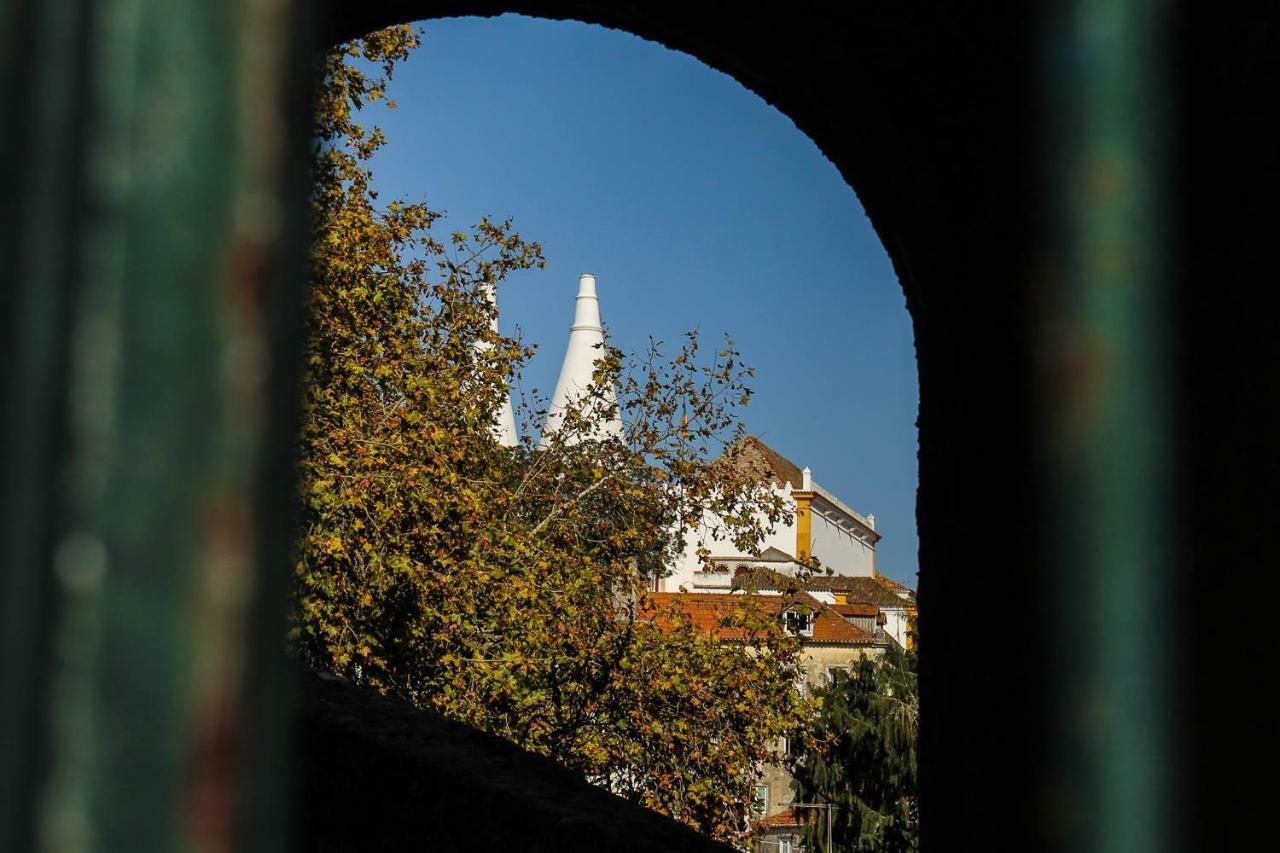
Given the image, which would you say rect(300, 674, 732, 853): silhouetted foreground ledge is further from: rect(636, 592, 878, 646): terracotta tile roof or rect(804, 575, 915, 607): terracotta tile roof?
rect(804, 575, 915, 607): terracotta tile roof

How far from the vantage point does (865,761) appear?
868 inches

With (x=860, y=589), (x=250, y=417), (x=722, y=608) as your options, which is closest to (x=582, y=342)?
(x=860, y=589)

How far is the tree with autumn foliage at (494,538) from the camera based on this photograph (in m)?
8.73

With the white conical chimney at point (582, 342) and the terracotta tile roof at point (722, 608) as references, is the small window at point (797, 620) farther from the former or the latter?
the white conical chimney at point (582, 342)

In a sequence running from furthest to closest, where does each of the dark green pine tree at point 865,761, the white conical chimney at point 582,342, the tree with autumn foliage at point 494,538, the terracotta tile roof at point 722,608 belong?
the white conical chimney at point 582,342 < the dark green pine tree at point 865,761 < the terracotta tile roof at point 722,608 < the tree with autumn foliage at point 494,538

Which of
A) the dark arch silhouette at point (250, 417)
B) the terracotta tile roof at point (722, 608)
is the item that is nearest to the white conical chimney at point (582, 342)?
the terracotta tile roof at point (722, 608)

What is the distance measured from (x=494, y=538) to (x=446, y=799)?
5868mm

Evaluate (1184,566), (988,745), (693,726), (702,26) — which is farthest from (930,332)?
(693,726)

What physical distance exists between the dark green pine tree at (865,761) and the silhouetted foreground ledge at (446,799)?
16.1 meters

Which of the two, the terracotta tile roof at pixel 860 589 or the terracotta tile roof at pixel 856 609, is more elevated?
the terracotta tile roof at pixel 860 589

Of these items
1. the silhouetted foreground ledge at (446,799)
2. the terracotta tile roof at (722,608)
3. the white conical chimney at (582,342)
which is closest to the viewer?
the silhouetted foreground ledge at (446,799)

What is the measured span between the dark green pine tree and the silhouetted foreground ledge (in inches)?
636

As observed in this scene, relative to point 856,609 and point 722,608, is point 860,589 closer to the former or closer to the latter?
point 856,609

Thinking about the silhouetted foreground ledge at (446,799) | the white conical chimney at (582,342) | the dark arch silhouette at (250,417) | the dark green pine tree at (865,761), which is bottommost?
the dark green pine tree at (865,761)
